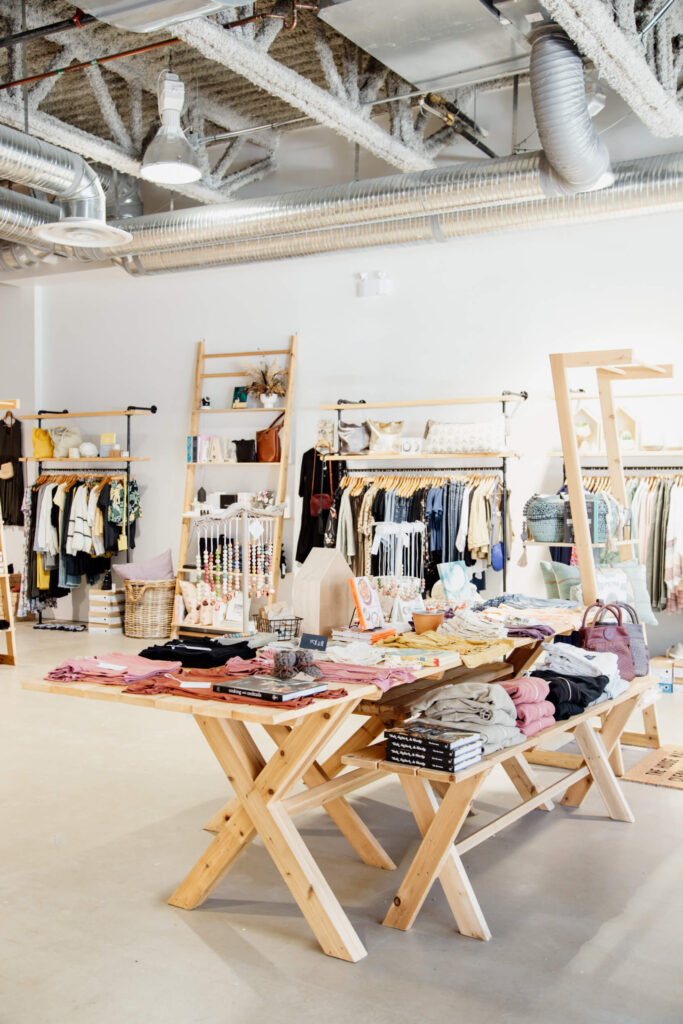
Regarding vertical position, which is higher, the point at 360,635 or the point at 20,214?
the point at 20,214

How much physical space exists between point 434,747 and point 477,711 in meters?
0.36

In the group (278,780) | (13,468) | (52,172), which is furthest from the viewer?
(13,468)

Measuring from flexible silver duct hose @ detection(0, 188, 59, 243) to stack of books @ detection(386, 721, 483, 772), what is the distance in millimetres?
5618

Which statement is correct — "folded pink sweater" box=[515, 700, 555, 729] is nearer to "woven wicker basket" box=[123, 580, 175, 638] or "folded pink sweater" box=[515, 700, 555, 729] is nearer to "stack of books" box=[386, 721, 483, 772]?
"stack of books" box=[386, 721, 483, 772]

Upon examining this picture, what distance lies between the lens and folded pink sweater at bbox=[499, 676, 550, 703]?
3.72 m

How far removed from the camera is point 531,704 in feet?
12.2

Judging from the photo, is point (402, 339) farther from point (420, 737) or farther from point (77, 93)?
point (420, 737)

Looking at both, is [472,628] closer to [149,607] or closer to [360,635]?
[360,635]

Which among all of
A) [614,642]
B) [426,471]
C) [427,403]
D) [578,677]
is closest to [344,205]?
[427,403]

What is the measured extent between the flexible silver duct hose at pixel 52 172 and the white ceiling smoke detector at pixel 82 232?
0.68m

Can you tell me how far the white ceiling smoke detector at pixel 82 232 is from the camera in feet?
18.5

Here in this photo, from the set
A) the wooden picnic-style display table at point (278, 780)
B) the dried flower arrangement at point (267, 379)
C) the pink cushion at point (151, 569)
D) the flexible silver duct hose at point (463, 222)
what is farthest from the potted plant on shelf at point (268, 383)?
the wooden picnic-style display table at point (278, 780)

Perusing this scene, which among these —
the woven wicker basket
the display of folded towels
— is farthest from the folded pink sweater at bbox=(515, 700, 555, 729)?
the woven wicker basket

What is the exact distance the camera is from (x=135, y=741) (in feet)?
18.7
